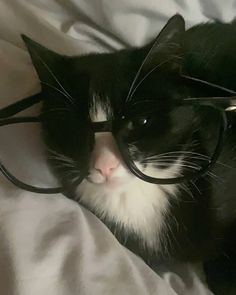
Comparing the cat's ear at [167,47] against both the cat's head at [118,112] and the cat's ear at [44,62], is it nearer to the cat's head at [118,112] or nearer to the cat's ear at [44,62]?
the cat's head at [118,112]

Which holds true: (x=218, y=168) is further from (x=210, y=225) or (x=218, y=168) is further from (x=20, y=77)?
(x=20, y=77)

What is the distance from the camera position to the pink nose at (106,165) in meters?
0.62

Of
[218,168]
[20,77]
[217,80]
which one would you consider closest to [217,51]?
[217,80]

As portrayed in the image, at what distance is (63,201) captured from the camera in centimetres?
71

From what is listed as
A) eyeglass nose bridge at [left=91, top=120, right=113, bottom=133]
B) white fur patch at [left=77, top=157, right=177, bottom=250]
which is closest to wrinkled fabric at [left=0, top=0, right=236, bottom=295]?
white fur patch at [left=77, top=157, right=177, bottom=250]

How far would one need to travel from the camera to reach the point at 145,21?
77 cm

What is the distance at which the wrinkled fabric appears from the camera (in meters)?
0.61

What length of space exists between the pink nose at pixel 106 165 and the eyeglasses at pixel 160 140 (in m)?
0.01

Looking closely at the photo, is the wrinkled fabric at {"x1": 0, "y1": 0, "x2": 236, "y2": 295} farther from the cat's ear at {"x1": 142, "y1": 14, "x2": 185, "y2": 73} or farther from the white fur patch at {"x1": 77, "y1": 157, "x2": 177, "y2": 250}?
the cat's ear at {"x1": 142, "y1": 14, "x2": 185, "y2": 73}

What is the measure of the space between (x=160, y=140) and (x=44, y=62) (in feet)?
0.55

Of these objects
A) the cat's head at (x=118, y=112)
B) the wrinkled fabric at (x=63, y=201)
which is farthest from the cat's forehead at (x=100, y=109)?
the wrinkled fabric at (x=63, y=201)

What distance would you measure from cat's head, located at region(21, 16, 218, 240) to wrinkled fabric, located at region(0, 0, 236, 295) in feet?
0.16

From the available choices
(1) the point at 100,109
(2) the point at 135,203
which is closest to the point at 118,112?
(1) the point at 100,109

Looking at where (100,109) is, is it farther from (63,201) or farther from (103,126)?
(63,201)
